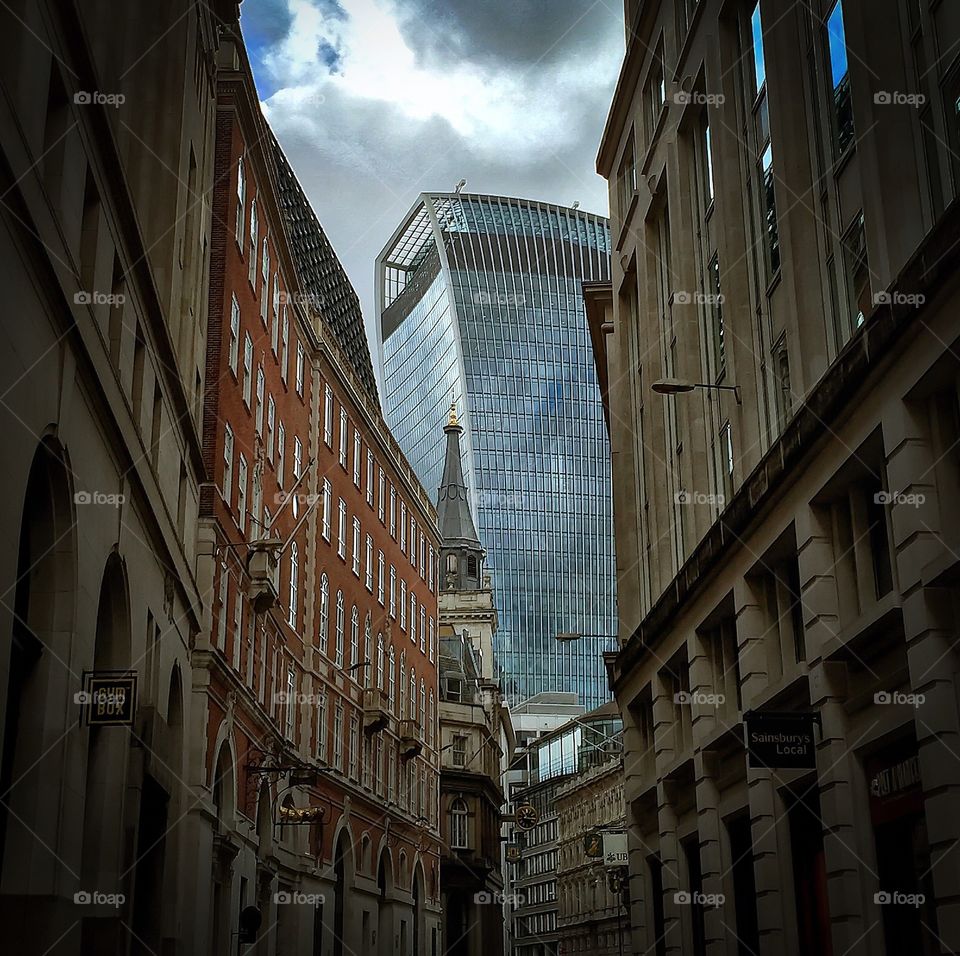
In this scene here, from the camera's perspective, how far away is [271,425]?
44.4 meters

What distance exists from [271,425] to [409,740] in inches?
977

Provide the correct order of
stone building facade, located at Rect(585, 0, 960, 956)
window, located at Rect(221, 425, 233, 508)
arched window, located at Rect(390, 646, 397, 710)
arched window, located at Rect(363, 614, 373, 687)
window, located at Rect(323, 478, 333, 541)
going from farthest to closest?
arched window, located at Rect(390, 646, 397, 710), arched window, located at Rect(363, 614, 373, 687), window, located at Rect(323, 478, 333, 541), window, located at Rect(221, 425, 233, 508), stone building facade, located at Rect(585, 0, 960, 956)

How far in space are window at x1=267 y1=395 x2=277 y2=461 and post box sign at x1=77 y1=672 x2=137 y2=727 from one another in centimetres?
2427

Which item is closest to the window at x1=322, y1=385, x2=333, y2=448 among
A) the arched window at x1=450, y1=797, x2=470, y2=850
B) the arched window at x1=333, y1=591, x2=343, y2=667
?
the arched window at x1=333, y1=591, x2=343, y2=667

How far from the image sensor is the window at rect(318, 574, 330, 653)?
5084 cm

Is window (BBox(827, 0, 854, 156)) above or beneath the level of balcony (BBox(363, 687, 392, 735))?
above

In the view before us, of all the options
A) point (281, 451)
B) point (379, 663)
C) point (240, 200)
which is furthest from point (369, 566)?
point (240, 200)

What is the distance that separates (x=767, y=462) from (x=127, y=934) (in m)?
15.1

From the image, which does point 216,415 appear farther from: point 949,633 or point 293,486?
point 949,633

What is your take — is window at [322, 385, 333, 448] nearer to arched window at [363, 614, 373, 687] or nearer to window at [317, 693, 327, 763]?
arched window at [363, 614, 373, 687]

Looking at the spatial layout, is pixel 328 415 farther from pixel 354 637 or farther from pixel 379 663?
pixel 379 663

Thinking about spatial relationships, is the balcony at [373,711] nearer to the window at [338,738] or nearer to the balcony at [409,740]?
the window at [338,738]

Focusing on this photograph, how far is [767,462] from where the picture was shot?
79.4 feet

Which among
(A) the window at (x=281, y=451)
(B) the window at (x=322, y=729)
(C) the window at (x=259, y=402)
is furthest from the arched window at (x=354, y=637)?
(C) the window at (x=259, y=402)
